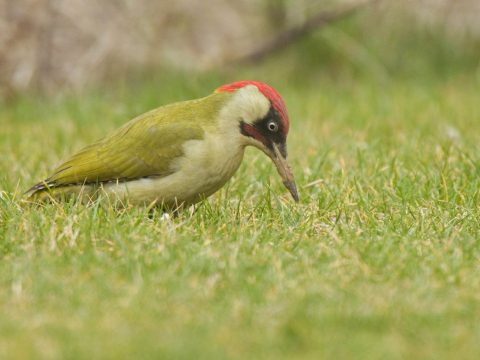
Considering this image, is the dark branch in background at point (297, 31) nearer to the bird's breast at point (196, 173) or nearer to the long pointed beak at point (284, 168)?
the long pointed beak at point (284, 168)

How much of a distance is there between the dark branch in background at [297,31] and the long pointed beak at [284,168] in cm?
444

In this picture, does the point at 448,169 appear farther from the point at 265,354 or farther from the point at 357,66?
the point at 357,66

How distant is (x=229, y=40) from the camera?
9758 mm

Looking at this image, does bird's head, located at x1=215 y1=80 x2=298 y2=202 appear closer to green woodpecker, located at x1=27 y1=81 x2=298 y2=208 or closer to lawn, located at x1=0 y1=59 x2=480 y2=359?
green woodpecker, located at x1=27 y1=81 x2=298 y2=208

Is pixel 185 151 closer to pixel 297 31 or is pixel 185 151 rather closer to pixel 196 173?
pixel 196 173

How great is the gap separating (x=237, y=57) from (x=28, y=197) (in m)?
4.53

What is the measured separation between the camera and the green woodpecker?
15.2ft

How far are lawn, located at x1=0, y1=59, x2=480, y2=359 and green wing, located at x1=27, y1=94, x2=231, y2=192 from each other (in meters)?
0.26

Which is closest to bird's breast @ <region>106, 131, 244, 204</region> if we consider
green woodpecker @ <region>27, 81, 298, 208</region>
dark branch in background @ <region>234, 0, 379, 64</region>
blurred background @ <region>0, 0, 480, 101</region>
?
green woodpecker @ <region>27, 81, 298, 208</region>

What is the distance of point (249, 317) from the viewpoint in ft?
10.8

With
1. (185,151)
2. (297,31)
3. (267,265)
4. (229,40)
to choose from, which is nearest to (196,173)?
(185,151)

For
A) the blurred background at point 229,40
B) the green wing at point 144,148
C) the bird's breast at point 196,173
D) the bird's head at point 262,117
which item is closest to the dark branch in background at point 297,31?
the blurred background at point 229,40

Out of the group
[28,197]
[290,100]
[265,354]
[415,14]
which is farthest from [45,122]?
[265,354]

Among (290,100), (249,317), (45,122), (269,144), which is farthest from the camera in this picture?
(290,100)
